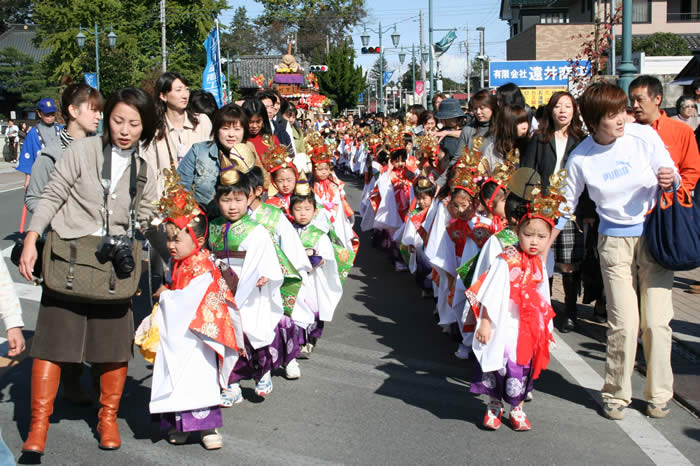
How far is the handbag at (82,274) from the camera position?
13.0 ft

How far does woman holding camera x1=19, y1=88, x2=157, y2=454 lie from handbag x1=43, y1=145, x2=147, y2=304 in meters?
0.01

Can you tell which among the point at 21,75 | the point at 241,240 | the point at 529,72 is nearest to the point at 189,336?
the point at 241,240

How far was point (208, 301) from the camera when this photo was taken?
168 inches

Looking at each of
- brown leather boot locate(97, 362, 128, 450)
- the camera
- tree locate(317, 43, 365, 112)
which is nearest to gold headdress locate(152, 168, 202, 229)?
the camera

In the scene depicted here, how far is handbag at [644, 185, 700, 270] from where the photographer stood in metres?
4.49

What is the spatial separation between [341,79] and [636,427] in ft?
191

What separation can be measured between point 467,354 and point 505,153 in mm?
1894

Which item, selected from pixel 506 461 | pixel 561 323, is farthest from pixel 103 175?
pixel 561 323

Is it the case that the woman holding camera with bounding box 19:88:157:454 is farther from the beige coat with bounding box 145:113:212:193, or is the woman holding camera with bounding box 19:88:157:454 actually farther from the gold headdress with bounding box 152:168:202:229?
the beige coat with bounding box 145:113:212:193

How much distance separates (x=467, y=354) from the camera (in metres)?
5.88

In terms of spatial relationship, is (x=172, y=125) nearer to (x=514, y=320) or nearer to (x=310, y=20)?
(x=514, y=320)

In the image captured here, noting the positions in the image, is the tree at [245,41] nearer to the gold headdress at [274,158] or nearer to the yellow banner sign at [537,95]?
the yellow banner sign at [537,95]

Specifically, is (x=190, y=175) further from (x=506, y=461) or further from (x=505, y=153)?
(x=506, y=461)

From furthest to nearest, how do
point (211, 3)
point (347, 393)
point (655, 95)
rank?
point (211, 3), point (655, 95), point (347, 393)
